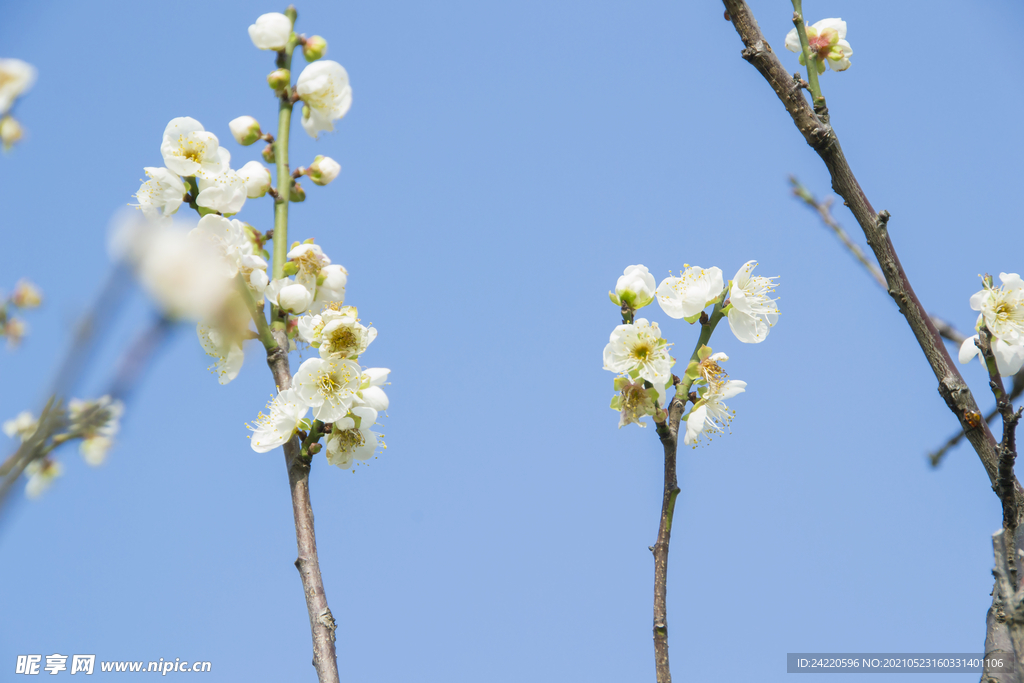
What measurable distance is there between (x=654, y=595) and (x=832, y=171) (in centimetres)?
88

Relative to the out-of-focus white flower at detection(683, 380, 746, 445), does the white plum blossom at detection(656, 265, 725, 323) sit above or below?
above

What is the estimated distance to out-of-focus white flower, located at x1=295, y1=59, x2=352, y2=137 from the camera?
209 centimetres

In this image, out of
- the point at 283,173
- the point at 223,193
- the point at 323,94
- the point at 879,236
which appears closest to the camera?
the point at 879,236

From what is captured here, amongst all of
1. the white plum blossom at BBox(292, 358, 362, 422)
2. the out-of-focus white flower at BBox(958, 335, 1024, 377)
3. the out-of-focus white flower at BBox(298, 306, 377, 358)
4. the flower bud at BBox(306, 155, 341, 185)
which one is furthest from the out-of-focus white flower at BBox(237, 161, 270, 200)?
the out-of-focus white flower at BBox(958, 335, 1024, 377)

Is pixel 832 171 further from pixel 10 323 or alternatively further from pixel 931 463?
pixel 10 323

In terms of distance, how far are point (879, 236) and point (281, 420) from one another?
4.30ft

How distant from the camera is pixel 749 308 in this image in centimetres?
182

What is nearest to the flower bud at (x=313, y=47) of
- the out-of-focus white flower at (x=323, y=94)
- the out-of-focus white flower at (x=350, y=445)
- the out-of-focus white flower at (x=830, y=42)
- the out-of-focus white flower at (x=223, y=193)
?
the out-of-focus white flower at (x=323, y=94)

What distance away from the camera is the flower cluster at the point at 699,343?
5.45 feet

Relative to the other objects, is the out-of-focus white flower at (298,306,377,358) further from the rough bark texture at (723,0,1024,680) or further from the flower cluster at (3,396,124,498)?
the flower cluster at (3,396,124,498)

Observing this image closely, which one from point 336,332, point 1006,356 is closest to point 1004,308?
point 1006,356

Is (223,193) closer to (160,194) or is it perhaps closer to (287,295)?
(160,194)

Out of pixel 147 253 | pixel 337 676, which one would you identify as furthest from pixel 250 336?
pixel 147 253

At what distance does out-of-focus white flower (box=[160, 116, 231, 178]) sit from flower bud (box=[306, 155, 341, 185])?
22 centimetres
